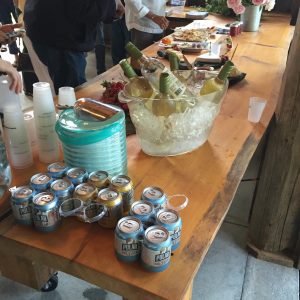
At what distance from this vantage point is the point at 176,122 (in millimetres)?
1081

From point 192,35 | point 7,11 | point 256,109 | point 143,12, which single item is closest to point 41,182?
point 256,109

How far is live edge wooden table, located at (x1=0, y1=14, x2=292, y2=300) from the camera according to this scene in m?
0.71

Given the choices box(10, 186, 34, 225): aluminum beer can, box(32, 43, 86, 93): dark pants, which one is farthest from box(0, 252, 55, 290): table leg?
box(32, 43, 86, 93): dark pants

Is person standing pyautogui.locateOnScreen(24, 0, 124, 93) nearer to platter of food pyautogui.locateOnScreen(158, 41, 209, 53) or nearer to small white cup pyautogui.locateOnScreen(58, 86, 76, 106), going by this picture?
platter of food pyautogui.locateOnScreen(158, 41, 209, 53)

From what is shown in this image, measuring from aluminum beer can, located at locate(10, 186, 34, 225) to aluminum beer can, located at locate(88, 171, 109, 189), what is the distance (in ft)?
0.49

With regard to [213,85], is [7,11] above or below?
below

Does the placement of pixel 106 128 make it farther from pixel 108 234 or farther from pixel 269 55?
pixel 269 55

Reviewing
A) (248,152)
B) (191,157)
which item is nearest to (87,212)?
(191,157)

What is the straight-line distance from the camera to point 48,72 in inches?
92.7

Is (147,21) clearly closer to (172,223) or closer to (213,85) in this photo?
(213,85)

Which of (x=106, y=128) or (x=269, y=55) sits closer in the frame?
(x=106, y=128)

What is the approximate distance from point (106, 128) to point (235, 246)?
1.38m

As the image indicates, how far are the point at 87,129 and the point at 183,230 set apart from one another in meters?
0.35

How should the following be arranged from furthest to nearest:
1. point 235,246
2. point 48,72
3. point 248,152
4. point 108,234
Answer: point 48,72
point 235,246
point 248,152
point 108,234
